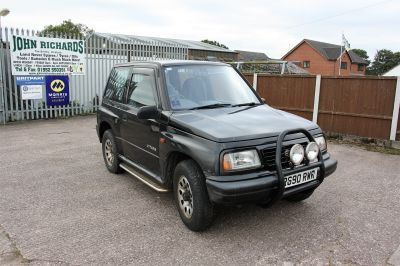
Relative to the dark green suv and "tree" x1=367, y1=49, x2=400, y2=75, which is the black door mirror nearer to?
the dark green suv

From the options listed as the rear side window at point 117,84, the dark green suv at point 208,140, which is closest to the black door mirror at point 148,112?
the dark green suv at point 208,140

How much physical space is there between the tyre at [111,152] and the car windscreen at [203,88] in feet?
5.78

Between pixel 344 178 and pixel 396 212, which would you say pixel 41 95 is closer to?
pixel 344 178

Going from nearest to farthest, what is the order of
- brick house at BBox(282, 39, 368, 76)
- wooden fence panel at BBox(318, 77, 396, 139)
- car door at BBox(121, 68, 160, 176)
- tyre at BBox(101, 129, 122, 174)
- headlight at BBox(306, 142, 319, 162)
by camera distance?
headlight at BBox(306, 142, 319, 162) < car door at BBox(121, 68, 160, 176) < tyre at BBox(101, 129, 122, 174) < wooden fence panel at BBox(318, 77, 396, 139) < brick house at BBox(282, 39, 368, 76)

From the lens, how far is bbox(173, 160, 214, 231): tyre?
11.7 ft

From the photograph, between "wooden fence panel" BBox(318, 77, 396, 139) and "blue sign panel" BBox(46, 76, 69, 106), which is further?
"blue sign panel" BBox(46, 76, 69, 106)

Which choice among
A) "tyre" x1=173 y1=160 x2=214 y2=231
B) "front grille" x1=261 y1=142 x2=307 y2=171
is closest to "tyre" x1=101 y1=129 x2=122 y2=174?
Answer: "tyre" x1=173 y1=160 x2=214 y2=231

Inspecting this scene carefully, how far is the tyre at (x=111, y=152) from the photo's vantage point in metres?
5.67

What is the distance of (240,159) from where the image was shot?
3.38 metres

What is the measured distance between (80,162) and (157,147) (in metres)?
3.04

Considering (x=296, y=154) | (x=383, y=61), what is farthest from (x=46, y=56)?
(x=383, y=61)

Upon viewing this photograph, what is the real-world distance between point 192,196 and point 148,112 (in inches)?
45.0

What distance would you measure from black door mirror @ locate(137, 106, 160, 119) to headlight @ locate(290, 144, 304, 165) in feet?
5.41

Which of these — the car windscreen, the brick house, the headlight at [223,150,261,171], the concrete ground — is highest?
the brick house
